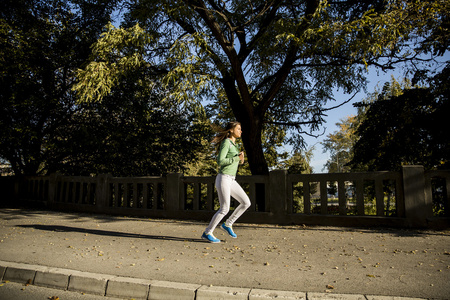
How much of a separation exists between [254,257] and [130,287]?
1949mm

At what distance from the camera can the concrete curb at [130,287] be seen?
343 centimetres

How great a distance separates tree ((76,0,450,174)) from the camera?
9.52m

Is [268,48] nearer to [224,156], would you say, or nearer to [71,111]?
[224,156]

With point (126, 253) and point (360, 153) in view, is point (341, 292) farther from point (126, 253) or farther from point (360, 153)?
point (360, 153)

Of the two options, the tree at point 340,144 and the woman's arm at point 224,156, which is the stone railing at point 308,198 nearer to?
the woman's arm at point 224,156

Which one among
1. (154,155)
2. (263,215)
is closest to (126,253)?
(263,215)

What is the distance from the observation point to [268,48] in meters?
11.2

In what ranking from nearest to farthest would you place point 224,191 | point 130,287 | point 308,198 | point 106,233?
1. point 130,287
2. point 224,191
3. point 106,233
4. point 308,198

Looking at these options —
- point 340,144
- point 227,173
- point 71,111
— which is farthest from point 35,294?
point 340,144

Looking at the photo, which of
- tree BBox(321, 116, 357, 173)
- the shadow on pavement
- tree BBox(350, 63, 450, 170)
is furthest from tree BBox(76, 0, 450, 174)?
tree BBox(321, 116, 357, 173)

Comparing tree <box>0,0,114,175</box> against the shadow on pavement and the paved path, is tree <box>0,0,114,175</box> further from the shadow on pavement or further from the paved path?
the paved path

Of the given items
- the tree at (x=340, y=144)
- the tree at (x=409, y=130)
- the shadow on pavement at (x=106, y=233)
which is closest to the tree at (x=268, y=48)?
the tree at (x=409, y=130)

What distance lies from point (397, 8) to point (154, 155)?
11100 millimetres

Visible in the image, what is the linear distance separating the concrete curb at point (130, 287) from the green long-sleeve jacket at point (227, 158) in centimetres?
236
